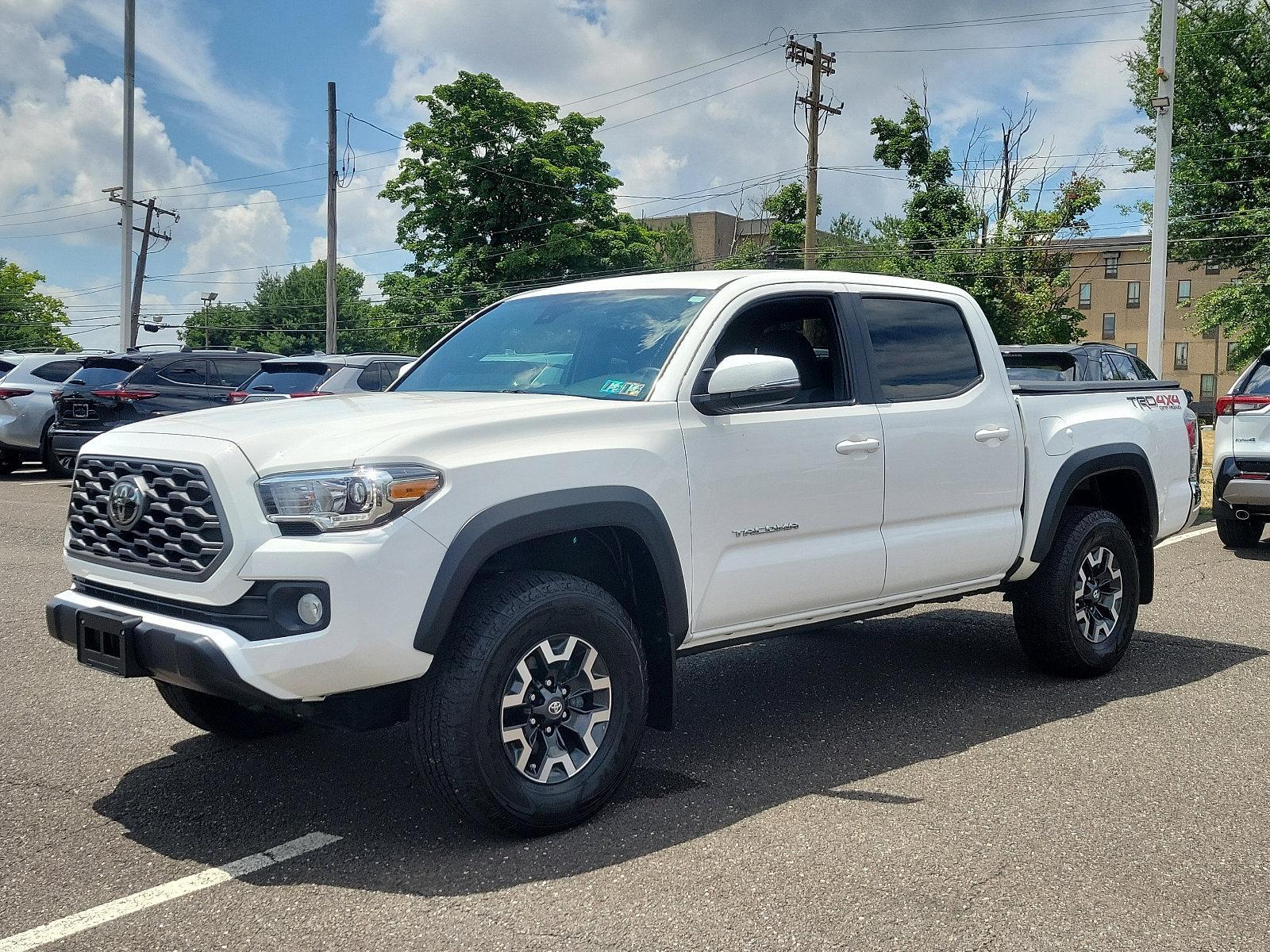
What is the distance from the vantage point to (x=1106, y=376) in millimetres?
13539

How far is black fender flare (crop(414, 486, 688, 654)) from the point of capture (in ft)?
12.2

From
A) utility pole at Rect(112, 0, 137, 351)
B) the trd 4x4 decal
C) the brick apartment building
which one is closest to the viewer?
the trd 4x4 decal

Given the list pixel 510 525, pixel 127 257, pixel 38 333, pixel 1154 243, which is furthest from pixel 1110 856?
pixel 38 333

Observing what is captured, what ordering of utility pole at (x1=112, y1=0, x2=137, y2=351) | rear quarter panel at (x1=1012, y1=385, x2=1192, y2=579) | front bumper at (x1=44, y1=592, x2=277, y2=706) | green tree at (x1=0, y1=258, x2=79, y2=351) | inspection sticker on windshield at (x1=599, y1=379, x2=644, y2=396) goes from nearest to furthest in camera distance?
front bumper at (x1=44, y1=592, x2=277, y2=706) < inspection sticker on windshield at (x1=599, y1=379, x2=644, y2=396) < rear quarter panel at (x1=1012, y1=385, x2=1192, y2=579) < utility pole at (x1=112, y1=0, x2=137, y2=351) < green tree at (x1=0, y1=258, x2=79, y2=351)

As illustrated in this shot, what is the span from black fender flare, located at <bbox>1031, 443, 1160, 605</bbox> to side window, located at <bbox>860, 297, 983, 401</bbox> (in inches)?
28.3

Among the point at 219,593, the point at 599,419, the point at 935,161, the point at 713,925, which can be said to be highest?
the point at 935,161

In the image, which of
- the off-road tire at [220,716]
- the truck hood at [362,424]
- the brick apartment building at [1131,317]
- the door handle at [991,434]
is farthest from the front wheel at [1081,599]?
the brick apartment building at [1131,317]

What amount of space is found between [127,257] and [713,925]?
31477mm

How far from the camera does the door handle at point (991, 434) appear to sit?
5520 mm

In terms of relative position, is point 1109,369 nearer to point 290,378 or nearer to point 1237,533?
point 1237,533

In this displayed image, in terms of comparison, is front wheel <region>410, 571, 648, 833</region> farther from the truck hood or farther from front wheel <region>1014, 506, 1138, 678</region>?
front wheel <region>1014, 506, 1138, 678</region>

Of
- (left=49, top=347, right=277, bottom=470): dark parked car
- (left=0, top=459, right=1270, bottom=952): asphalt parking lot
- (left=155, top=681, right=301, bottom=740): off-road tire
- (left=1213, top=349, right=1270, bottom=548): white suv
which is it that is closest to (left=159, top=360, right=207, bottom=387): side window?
(left=49, top=347, right=277, bottom=470): dark parked car

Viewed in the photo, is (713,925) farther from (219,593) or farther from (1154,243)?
(1154,243)

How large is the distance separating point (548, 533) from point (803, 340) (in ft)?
5.98
